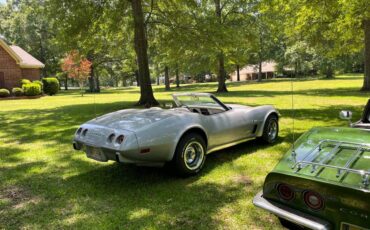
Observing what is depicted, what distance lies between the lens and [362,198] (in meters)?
2.25

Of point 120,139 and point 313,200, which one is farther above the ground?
point 120,139

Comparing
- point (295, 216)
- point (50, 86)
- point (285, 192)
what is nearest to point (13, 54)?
point (50, 86)

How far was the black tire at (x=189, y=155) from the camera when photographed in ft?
15.1

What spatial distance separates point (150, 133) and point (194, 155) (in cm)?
95

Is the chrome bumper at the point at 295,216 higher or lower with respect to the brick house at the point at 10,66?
lower

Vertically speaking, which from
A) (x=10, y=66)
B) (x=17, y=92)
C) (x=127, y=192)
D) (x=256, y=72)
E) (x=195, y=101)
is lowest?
(x=127, y=192)

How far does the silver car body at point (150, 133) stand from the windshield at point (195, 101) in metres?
0.14

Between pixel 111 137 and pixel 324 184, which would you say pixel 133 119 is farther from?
pixel 324 184

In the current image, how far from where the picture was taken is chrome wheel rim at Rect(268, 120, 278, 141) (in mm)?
6602

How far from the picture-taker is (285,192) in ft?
9.09

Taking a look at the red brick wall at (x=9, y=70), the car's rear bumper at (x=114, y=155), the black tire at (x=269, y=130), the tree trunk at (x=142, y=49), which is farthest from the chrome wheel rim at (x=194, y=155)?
the red brick wall at (x=9, y=70)

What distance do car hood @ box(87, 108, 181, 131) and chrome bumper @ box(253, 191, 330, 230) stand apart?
6.62 ft

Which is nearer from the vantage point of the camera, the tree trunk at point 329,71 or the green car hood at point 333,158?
the green car hood at point 333,158

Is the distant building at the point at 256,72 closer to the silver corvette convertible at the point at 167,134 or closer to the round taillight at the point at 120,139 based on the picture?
the silver corvette convertible at the point at 167,134
